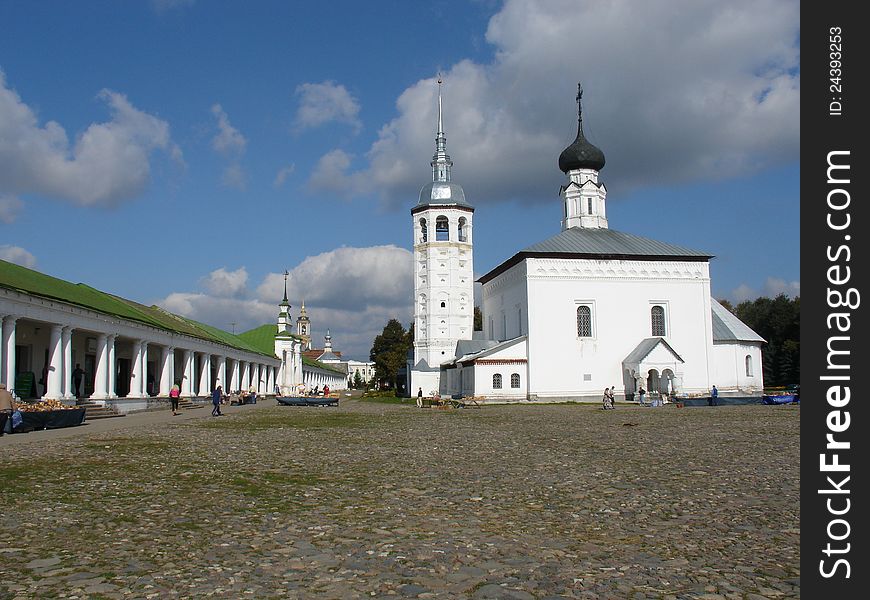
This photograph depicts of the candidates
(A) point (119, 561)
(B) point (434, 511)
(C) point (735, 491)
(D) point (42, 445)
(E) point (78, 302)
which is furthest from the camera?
(E) point (78, 302)

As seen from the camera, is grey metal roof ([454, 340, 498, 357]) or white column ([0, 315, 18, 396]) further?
grey metal roof ([454, 340, 498, 357])

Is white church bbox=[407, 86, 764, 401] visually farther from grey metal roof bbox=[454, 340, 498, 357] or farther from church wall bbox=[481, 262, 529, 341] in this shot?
grey metal roof bbox=[454, 340, 498, 357]

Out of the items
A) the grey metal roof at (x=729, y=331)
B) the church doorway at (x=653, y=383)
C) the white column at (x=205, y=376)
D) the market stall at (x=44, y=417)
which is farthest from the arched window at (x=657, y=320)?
the market stall at (x=44, y=417)

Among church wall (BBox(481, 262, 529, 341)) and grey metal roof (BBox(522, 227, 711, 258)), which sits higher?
grey metal roof (BBox(522, 227, 711, 258))

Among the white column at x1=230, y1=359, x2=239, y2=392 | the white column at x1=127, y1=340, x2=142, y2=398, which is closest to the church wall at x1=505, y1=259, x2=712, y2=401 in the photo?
the white column at x1=230, y1=359, x2=239, y2=392

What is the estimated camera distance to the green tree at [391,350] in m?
75.4

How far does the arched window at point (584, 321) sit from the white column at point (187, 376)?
23384mm

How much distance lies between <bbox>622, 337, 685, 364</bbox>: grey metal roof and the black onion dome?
48.0 ft

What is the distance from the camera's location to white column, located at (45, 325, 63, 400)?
2453 cm

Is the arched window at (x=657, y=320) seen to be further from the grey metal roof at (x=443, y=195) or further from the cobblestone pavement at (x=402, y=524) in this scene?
the cobblestone pavement at (x=402, y=524)
